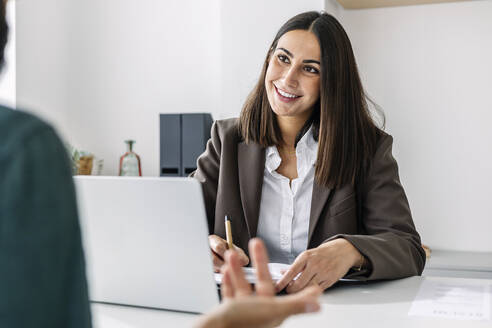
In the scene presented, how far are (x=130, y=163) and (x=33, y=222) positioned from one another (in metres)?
3.25

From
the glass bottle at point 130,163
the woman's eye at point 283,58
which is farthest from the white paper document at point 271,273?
the glass bottle at point 130,163

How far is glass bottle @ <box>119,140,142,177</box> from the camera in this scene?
3.51 meters

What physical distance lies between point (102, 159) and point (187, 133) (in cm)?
82

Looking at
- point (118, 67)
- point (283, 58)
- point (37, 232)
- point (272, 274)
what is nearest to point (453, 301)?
point (272, 274)

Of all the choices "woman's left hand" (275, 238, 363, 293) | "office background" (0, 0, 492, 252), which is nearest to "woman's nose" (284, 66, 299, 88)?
"woman's left hand" (275, 238, 363, 293)

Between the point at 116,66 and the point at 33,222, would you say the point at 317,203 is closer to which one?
the point at 33,222

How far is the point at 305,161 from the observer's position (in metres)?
1.78

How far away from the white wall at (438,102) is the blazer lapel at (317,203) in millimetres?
1510

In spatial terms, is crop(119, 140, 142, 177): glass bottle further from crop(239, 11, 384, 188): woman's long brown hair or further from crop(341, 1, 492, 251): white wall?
crop(239, 11, 384, 188): woman's long brown hair

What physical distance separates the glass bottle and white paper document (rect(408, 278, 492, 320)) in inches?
96.8

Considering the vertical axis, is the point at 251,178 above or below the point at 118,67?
below

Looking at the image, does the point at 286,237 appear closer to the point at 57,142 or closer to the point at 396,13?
the point at 57,142

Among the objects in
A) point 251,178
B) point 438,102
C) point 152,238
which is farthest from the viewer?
point 438,102

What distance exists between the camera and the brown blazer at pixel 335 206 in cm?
142
